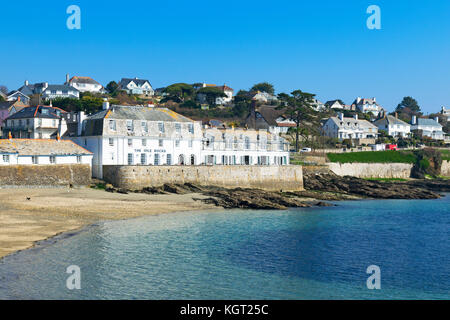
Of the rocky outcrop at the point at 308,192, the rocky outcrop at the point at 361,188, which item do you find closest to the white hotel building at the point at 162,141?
the rocky outcrop at the point at 308,192

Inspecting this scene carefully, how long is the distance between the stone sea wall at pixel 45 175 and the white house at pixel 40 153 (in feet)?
1.57

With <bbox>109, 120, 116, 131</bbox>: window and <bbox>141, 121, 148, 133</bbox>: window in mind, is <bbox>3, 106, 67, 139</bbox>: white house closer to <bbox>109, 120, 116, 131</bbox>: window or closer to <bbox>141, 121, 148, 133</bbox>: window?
<bbox>109, 120, 116, 131</bbox>: window

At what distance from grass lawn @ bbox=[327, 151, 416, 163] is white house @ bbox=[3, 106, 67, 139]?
4369 cm

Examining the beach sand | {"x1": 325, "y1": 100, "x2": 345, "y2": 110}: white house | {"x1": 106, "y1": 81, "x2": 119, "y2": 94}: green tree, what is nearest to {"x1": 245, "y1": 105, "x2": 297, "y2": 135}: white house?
the beach sand

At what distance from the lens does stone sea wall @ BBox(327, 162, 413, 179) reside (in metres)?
80.2

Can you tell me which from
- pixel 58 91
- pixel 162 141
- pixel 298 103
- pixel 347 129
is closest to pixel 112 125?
pixel 162 141

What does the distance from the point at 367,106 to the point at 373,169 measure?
96.1 metres
